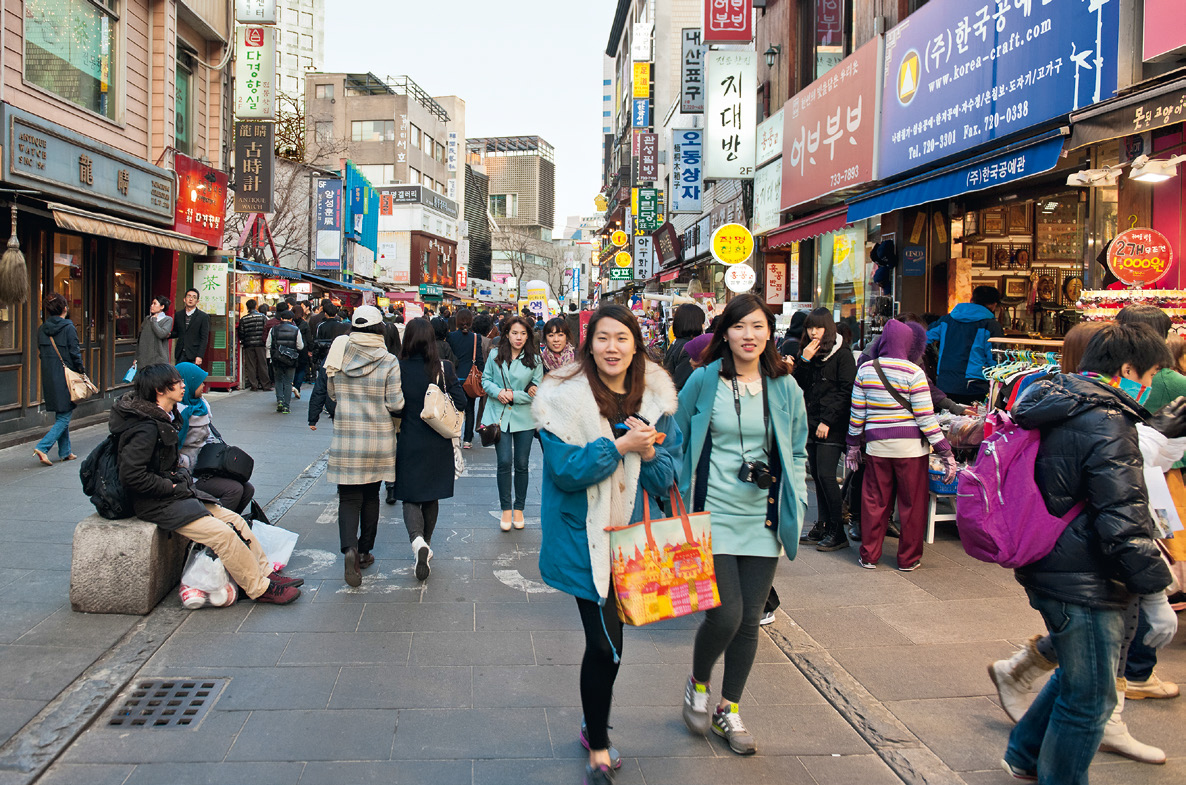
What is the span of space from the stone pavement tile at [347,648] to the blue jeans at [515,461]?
276cm

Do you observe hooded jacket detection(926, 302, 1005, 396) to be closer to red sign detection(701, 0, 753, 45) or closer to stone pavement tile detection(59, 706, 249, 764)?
stone pavement tile detection(59, 706, 249, 764)

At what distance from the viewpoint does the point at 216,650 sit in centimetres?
482

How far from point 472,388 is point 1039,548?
7020 mm

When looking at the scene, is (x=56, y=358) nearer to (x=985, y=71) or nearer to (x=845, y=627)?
(x=845, y=627)

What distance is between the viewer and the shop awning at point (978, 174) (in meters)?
7.90

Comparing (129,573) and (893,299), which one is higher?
(893,299)

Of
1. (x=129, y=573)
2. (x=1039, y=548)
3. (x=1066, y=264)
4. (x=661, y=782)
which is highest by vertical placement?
(x=1066, y=264)

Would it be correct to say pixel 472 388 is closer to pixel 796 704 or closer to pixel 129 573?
pixel 129 573

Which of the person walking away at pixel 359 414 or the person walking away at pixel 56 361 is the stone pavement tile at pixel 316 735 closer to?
the person walking away at pixel 359 414

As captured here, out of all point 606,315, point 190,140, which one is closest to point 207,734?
point 606,315

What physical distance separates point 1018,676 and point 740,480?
4.68 feet

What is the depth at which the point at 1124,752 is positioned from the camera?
3.68 meters

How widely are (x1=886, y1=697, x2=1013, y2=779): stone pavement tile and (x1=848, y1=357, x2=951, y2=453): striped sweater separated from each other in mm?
2418

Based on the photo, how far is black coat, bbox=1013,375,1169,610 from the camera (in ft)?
9.61
